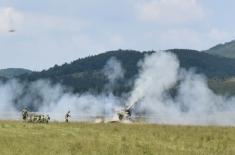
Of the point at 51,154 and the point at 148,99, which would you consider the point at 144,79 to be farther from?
the point at 51,154

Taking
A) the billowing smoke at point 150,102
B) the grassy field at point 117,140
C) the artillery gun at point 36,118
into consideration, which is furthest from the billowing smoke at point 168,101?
the grassy field at point 117,140

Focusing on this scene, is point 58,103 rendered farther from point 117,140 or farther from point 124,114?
point 117,140

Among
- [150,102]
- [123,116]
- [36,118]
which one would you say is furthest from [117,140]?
[150,102]

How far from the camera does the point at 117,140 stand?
165 ft

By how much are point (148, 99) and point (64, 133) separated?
3774 inches

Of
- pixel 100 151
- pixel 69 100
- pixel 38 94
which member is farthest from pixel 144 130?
pixel 38 94

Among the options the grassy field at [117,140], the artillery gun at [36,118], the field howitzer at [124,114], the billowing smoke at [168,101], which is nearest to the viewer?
the grassy field at [117,140]

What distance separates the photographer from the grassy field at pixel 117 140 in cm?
4248

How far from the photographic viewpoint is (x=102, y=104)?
142 m

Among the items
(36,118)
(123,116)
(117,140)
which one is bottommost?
(117,140)

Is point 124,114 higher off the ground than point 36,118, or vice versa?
point 124,114

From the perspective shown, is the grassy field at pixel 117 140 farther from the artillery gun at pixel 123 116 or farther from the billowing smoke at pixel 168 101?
the billowing smoke at pixel 168 101

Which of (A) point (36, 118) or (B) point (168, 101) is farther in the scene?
(B) point (168, 101)

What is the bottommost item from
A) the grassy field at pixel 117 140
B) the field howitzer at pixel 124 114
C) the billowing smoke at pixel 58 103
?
the grassy field at pixel 117 140
